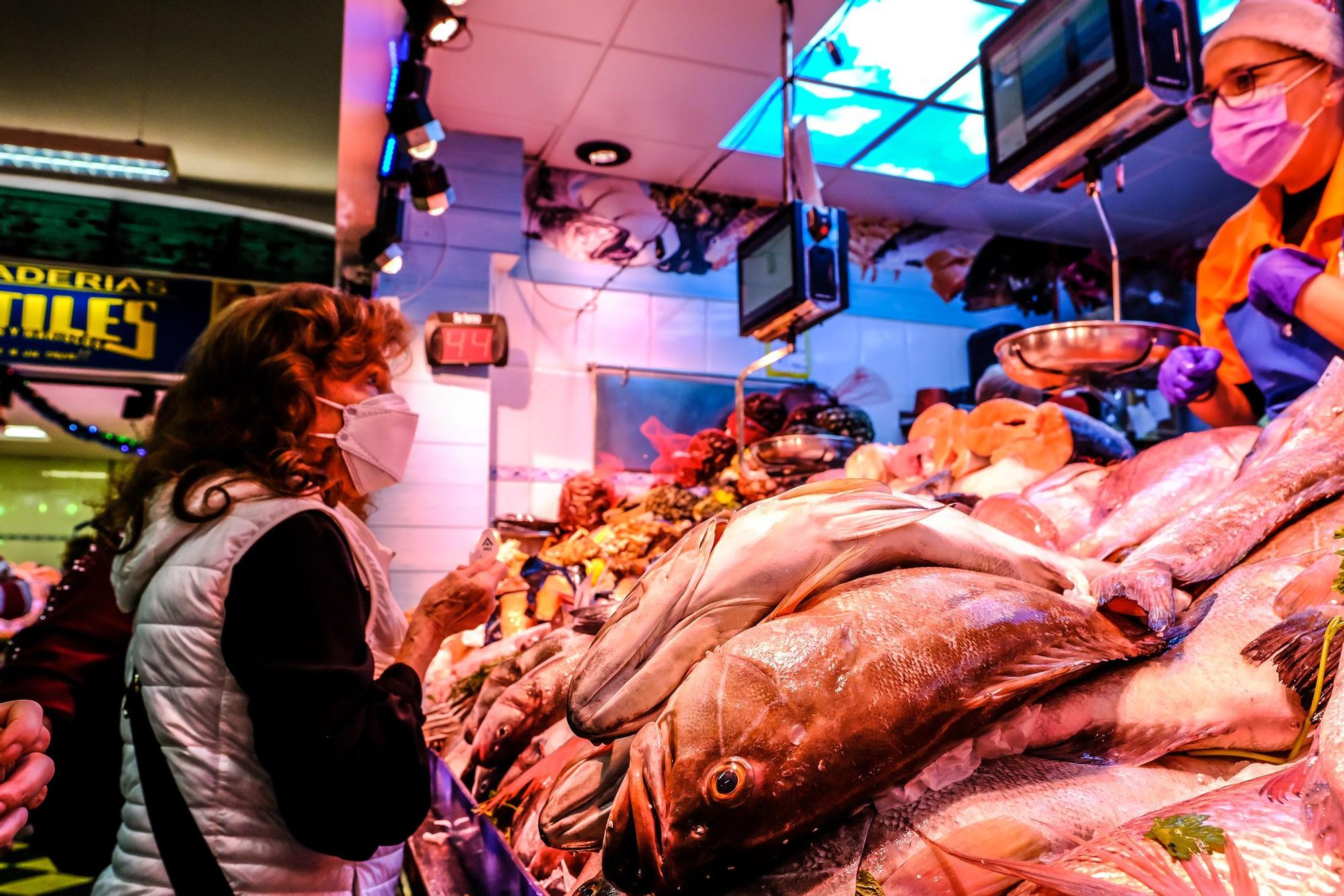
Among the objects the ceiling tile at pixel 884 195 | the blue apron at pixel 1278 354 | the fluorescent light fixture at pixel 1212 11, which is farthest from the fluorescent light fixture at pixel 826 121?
the blue apron at pixel 1278 354

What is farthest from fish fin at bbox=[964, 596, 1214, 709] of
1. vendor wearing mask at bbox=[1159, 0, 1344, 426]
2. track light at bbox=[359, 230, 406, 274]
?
track light at bbox=[359, 230, 406, 274]

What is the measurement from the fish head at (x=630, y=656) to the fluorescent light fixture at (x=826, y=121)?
551 cm

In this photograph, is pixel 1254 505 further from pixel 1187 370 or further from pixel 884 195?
pixel 884 195

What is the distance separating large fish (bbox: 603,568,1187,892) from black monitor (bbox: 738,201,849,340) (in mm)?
3417

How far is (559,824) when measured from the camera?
853 millimetres

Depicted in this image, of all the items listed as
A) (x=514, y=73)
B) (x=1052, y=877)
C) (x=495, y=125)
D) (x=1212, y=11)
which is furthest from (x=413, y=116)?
(x=1212, y=11)

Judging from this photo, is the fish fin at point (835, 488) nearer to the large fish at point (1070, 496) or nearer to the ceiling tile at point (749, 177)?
the large fish at point (1070, 496)

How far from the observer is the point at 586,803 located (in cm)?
84

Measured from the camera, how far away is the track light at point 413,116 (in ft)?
14.0

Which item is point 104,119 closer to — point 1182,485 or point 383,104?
point 383,104

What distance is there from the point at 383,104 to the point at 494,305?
2524mm

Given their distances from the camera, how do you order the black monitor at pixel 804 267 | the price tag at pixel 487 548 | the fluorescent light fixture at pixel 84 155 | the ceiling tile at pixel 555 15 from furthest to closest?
the ceiling tile at pixel 555 15 → the fluorescent light fixture at pixel 84 155 → the black monitor at pixel 804 267 → the price tag at pixel 487 548

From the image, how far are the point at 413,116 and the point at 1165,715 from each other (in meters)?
4.31

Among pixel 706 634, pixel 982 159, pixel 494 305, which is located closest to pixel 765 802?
pixel 706 634
